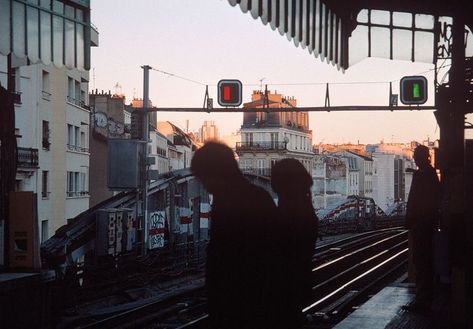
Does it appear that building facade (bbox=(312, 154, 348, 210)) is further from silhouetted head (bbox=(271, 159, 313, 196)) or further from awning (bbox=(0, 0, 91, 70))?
silhouetted head (bbox=(271, 159, 313, 196))

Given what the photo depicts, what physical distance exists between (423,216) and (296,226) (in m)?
3.25

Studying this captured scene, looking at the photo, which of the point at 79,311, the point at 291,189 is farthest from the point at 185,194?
the point at 291,189

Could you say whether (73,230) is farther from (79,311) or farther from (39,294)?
(39,294)

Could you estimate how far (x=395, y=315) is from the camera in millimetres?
8102

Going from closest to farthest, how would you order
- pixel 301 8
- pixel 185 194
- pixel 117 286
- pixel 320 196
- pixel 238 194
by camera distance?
pixel 238 194
pixel 301 8
pixel 117 286
pixel 185 194
pixel 320 196

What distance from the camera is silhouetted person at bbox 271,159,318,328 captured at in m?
4.89

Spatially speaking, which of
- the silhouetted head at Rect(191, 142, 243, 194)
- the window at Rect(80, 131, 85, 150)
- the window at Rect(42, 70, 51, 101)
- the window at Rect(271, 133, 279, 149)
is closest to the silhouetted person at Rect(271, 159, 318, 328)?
the silhouetted head at Rect(191, 142, 243, 194)

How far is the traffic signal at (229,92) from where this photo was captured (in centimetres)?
2170

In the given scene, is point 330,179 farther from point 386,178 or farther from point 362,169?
point 386,178

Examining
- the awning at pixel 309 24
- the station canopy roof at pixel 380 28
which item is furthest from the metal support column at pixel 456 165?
the awning at pixel 309 24

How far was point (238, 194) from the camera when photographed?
4.23 meters

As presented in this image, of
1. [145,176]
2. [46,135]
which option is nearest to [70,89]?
[46,135]

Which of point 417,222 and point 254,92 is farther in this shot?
point 254,92

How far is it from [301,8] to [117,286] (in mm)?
14548
